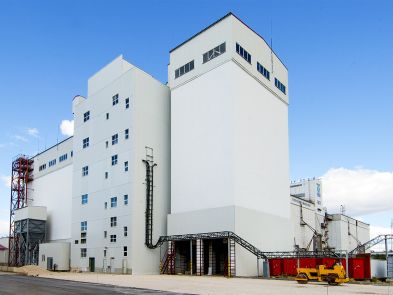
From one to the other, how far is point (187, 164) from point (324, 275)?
25.9m

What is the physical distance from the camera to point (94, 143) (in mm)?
66812

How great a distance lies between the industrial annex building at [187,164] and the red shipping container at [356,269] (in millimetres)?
10645

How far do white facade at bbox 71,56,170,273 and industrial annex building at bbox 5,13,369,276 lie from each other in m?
0.15

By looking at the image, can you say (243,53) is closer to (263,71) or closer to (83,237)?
(263,71)

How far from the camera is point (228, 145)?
53.6 metres

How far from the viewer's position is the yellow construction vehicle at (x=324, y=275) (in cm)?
3509

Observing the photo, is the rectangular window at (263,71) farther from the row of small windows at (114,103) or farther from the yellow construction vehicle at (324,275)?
the yellow construction vehicle at (324,275)

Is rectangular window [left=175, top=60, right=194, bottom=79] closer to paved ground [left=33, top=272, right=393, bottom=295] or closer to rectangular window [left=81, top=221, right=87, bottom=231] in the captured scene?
rectangular window [left=81, top=221, right=87, bottom=231]

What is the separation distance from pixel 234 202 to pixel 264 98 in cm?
1737

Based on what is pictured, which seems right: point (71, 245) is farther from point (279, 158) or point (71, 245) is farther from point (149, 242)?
point (279, 158)

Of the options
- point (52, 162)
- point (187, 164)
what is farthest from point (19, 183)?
point (187, 164)

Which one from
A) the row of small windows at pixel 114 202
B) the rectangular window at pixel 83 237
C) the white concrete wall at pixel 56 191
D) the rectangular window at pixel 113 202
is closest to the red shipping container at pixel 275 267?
the row of small windows at pixel 114 202

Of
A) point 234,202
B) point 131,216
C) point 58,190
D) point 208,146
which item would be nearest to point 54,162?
point 58,190

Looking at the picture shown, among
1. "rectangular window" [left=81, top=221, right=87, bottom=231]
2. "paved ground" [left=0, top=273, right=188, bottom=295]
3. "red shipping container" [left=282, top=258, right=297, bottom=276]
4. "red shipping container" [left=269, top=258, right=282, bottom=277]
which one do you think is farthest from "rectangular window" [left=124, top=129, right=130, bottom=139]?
"paved ground" [left=0, top=273, right=188, bottom=295]
